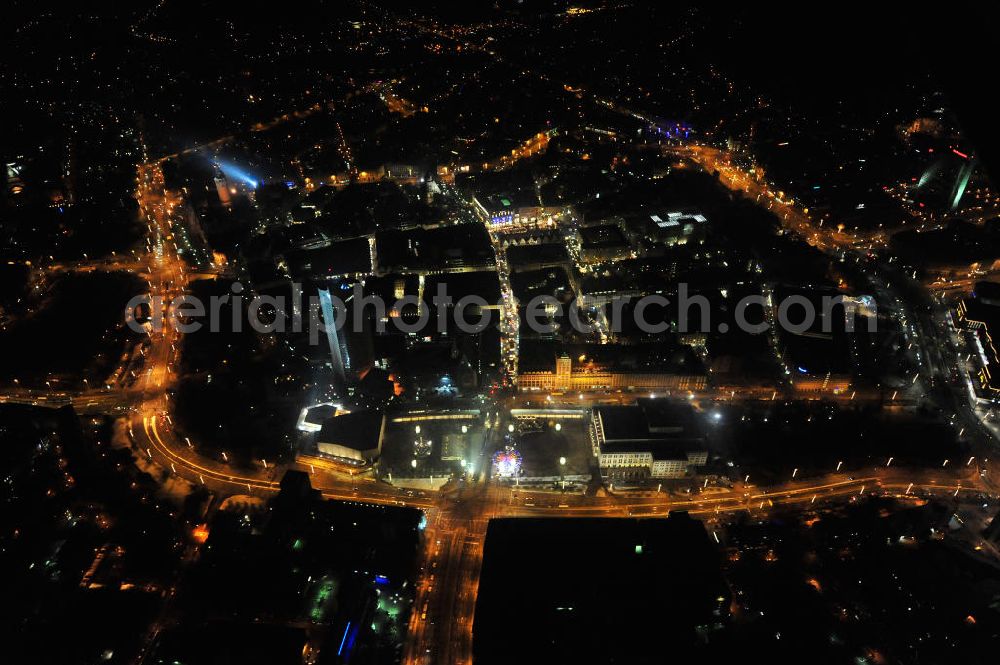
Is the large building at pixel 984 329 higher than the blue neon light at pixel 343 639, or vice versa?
the large building at pixel 984 329

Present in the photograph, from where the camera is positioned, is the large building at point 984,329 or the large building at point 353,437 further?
the large building at point 984,329

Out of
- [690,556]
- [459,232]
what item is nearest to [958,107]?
[690,556]

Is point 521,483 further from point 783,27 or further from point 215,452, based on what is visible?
point 783,27

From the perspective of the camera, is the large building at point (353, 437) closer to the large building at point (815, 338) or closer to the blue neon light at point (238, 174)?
the large building at point (815, 338)

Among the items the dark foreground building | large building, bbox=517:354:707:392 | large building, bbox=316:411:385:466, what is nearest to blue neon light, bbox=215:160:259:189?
large building, bbox=316:411:385:466

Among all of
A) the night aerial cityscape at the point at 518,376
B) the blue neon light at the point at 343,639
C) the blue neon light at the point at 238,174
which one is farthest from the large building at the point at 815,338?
the blue neon light at the point at 238,174

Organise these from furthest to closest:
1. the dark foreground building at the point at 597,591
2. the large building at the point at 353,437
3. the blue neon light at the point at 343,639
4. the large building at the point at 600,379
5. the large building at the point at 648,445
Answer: the large building at the point at 600,379, the large building at the point at 353,437, the large building at the point at 648,445, the dark foreground building at the point at 597,591, the blue neon light at the point at 343,639

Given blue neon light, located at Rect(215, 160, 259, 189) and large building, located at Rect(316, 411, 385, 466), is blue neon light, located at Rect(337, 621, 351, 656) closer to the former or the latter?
large building, located at Rect(316, 411, 385, 466)
